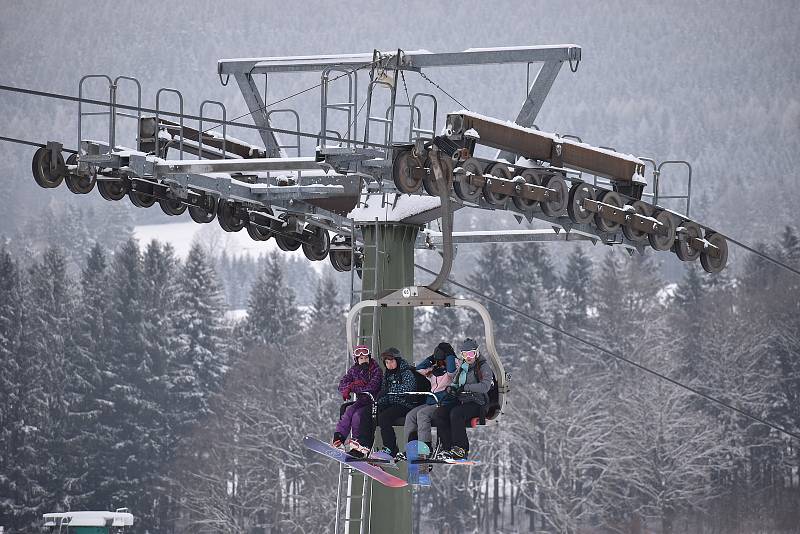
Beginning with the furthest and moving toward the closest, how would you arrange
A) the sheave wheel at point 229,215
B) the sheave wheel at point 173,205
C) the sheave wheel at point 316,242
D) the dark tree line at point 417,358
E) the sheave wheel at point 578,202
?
the dark tree line at point 417,358 → the sheave wheel at point 316,242 → the sheave wheel at point 229,215 → the sheave wheel at point 173,205 → the sheave wheel at point 578,202

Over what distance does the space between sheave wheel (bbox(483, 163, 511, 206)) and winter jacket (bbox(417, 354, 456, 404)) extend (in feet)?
5.22

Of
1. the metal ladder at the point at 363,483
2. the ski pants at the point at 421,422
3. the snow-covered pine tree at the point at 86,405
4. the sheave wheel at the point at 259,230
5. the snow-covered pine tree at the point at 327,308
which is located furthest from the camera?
the snow-covered pine tree at the point at 327,308

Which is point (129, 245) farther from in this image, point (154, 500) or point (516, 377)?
point (516, 377)

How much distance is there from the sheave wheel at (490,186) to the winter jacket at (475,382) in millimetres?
1757

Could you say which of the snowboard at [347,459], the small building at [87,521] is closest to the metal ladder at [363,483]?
the snowboard at [347,459]

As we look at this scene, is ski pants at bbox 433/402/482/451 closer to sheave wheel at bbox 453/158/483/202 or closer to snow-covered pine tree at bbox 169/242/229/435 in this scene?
sheave wheel at bbox 453/158/483/202

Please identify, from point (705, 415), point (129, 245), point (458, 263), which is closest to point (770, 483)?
point (705, 415)

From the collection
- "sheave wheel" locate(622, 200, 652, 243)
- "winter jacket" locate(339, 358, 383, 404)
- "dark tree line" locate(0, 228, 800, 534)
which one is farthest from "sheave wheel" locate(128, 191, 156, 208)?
"dark tree line" locate(0, 228, 800, 534)

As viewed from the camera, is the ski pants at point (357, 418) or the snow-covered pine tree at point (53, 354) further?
the snow-covered pine tree at point (53, 354)

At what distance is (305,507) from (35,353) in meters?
14.9

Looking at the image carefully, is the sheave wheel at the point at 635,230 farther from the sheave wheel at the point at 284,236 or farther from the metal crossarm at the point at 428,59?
the sheave wheel at the point at 284,236

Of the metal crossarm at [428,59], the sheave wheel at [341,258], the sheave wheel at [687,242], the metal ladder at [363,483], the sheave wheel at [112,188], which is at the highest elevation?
the metal crossarm at [428,59]

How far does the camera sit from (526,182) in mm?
17203

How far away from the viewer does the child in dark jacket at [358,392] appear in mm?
16266
